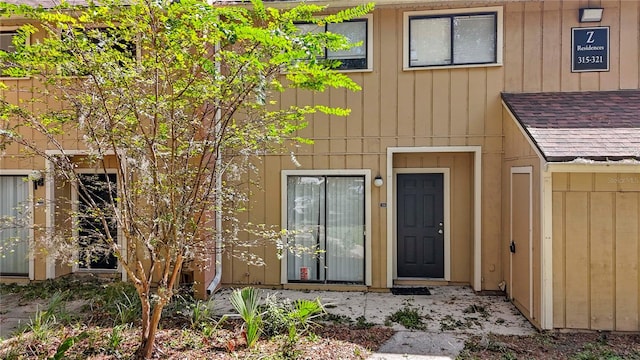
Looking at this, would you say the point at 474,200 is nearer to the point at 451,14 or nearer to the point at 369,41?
the point at 451,14

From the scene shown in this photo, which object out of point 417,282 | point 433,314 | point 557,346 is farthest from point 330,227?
point 557,346

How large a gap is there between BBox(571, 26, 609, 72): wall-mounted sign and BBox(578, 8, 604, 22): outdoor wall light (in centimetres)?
14

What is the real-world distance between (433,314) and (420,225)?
1888 mm

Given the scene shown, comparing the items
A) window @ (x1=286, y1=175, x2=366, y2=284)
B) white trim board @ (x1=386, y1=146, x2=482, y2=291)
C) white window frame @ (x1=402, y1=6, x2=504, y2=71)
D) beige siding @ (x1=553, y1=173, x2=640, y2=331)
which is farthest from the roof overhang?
window @ (x1=286, y1=175, x2=366, y2=284)

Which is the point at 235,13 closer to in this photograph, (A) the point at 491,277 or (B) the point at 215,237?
(B) the point at 215,237

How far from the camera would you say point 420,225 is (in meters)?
6.95

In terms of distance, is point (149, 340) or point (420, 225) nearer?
point (149, 340)

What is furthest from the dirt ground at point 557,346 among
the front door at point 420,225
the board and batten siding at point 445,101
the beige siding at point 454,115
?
the front door at point 420,225

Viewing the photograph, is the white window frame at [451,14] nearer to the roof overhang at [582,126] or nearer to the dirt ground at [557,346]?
the roof overhang at [582,126]

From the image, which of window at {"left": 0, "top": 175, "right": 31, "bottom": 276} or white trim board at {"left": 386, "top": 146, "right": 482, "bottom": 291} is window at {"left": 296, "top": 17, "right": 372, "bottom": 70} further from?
window at {"left": 0, "top": 175, "right": 31, "bottom": 276}

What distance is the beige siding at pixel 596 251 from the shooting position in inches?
190

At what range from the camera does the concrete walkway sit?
14.5ft

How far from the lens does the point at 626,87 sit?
620cm

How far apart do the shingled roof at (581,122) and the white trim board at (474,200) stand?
105cm
